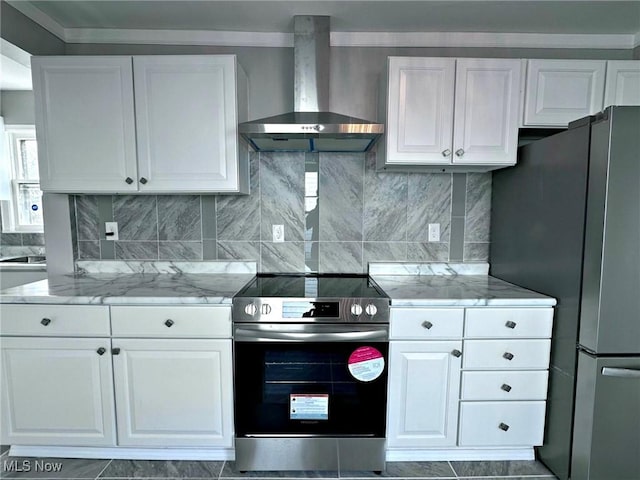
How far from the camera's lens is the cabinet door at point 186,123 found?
179 cm

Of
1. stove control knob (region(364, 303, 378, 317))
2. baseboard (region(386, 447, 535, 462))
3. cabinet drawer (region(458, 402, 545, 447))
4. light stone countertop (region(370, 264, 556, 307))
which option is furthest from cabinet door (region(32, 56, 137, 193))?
cabinet drawer (region(458, 402, 545, 447))

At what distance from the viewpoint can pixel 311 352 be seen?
1604mm

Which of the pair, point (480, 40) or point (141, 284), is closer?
point (141, 284)

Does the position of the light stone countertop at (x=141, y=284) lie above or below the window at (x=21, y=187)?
below

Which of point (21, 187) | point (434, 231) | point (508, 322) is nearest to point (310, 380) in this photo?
point (508, 322)

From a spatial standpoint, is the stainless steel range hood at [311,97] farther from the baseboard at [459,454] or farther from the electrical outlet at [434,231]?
the baseboard at [459,454]

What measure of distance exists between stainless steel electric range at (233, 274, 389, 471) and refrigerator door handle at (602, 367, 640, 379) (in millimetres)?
904

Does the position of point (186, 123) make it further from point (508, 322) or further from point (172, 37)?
point (508, 322)

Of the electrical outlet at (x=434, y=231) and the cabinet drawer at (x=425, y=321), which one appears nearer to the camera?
the cabinet drawer at (x=425, y=321)

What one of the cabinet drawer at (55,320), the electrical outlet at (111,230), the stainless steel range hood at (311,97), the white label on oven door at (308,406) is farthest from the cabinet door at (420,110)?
the electrical outlet at (111,230)

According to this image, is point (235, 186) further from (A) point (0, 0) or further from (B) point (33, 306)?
(A) point (0, 0)

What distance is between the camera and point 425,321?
1.62m

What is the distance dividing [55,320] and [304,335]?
122 cm

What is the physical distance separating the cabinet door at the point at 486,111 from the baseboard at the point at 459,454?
1.53m
